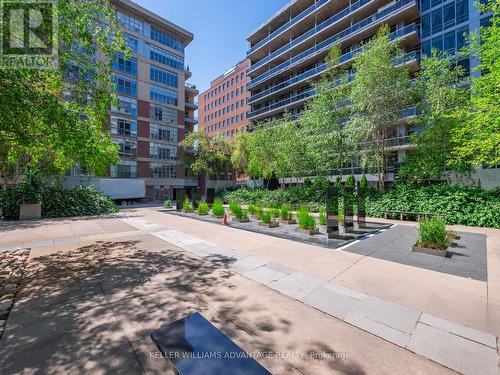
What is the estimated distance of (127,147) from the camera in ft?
126

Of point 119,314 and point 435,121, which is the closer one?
point 119,314

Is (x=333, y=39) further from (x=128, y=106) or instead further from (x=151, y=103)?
(x=128, y=106)

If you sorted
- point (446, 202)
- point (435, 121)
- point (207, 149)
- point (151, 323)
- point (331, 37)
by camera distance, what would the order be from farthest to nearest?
point (207, 149), point (331, 37), point (435, 121), point (446, 202), point (151, 323)

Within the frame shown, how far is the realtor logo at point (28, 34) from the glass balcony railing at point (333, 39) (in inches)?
1236

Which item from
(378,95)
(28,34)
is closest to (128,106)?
(28,34)

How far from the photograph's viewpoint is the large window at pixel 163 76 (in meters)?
42.1

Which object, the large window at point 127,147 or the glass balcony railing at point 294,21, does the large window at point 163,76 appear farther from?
the glass balcony railing at point 294,21

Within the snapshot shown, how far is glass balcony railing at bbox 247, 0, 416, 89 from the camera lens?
2762 cm

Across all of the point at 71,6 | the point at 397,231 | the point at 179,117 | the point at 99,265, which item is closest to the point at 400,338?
the point at 99,265

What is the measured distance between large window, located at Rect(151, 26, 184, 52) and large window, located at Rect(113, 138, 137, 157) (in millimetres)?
20051

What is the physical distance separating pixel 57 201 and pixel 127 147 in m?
21.8

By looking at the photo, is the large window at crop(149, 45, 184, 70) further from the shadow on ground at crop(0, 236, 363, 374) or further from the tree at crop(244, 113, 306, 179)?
the shadow on ground at crop(0, 236, 363, 374)

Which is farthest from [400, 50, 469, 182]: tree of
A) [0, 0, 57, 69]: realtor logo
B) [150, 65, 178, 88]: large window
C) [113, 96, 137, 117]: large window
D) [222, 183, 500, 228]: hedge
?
[150, 65, 178, 88]: large window

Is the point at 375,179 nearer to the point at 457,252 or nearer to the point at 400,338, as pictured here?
the point at 457,252
